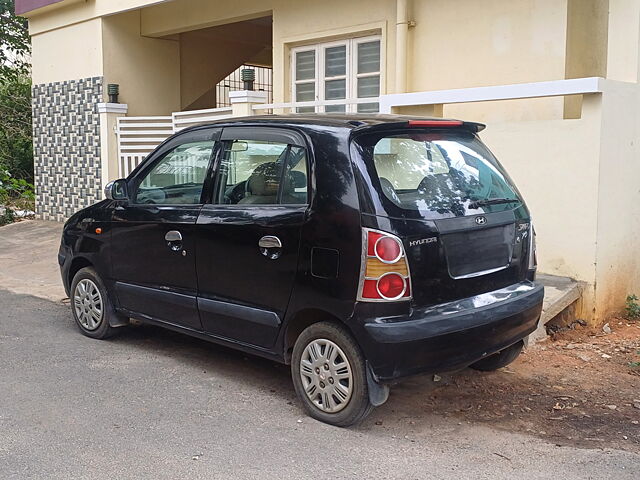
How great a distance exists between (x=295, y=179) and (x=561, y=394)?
2.30 meters

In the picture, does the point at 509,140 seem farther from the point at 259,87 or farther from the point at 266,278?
the point at 259,87

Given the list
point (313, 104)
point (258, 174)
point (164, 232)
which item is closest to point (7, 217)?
point (313, 104)

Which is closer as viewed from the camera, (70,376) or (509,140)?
(70,376)

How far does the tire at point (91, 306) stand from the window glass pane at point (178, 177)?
87 cm

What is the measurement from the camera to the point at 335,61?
10.4 m

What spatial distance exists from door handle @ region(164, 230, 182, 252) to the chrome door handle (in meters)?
0.83

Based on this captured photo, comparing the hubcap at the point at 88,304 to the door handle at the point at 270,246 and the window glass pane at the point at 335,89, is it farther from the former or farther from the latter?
the window glass pane at the point at 335,89

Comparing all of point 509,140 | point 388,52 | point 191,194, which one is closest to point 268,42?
A: point 388,52

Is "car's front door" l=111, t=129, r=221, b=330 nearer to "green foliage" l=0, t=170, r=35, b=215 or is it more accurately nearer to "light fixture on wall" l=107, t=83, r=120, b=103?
"light fixture on wall" l=107, t=83, r=120, b=103

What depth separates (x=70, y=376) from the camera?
544 centimetres

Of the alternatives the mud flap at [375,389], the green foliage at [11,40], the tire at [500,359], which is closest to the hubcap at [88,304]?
the mud flap at [375,389]

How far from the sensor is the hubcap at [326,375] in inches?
174

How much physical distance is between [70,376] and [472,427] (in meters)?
2.84

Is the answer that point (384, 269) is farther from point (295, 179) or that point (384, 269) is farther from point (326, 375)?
A: point (295, 179)
